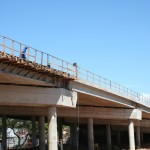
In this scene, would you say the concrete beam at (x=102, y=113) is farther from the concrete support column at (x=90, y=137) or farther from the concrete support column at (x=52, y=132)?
the concrete support column at (x=52, y=132)

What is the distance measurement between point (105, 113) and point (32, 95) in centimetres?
1983

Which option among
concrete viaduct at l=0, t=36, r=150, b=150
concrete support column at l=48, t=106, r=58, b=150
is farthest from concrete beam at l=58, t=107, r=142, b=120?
concrete support column at l=48, t=106, r=58, b=150

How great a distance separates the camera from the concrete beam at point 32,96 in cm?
2817

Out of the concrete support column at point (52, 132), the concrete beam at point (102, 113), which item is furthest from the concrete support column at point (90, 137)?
the concrete support column at point (52, 132)

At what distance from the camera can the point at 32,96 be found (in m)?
29.4

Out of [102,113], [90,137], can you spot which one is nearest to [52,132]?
[102,113]

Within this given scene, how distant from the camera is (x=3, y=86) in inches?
1100

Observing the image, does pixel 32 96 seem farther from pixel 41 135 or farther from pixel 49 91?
pixel 41 135

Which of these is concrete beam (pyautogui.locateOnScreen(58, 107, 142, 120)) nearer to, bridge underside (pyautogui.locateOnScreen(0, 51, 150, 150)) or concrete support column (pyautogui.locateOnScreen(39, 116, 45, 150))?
bridge underside (pyautogui.locateOnScreen(0, 51, 150, 150))

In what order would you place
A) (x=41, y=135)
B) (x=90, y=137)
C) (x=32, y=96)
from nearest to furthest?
1. (x=32, y=96)
2. (x=41, y=135)
3. (x=90, y=137)

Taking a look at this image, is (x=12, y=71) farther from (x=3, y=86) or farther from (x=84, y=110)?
(x=84, y=110)

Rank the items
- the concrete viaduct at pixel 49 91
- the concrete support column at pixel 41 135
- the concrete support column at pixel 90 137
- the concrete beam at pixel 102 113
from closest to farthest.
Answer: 1. the concrete viaduct at pixel 49 91
2. the concrete beam at pixel 102 113
3. the concrete support column at pixel 41 135
4. the concrete support column at pixel 90 137

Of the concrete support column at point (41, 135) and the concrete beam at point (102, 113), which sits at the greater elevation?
the concrete beam at point (102, 113)

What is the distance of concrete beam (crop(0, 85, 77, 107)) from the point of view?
2817cm
